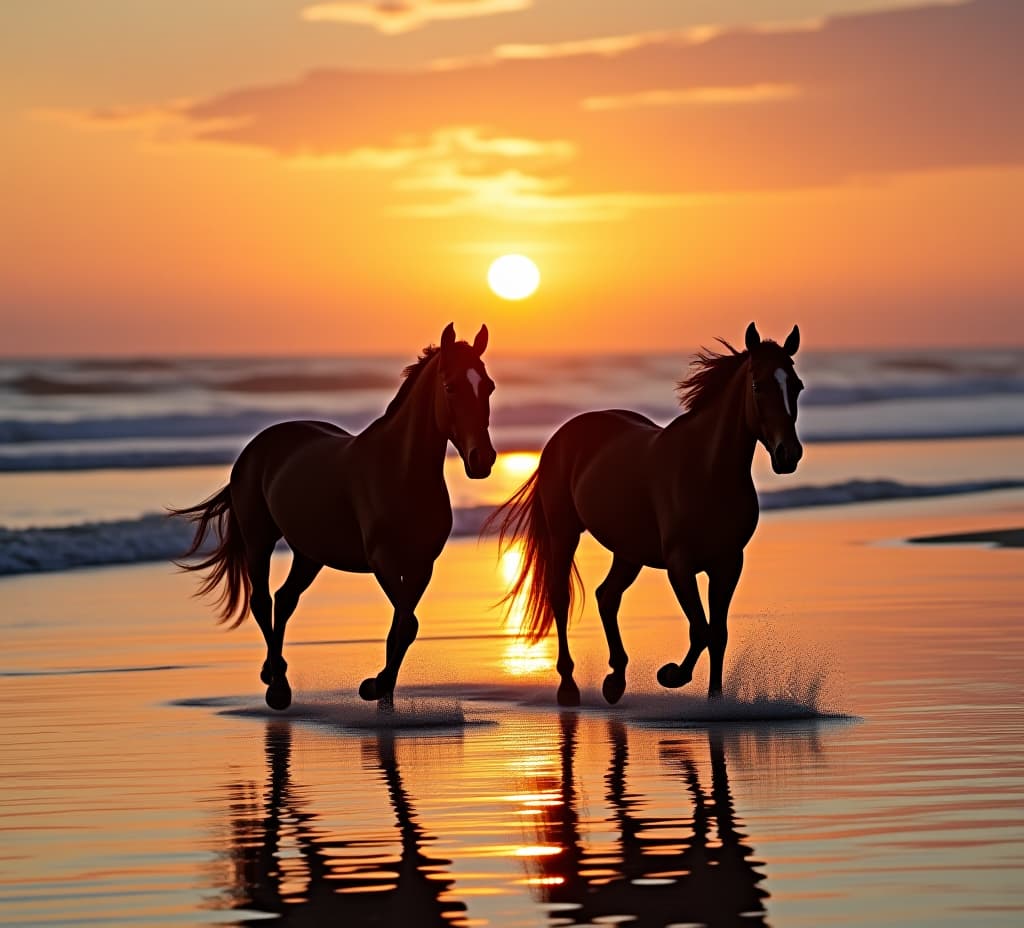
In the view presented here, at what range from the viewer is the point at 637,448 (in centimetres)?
1063

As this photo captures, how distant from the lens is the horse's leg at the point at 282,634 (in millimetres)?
10398

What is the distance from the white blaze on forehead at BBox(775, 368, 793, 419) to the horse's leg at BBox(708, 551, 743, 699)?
87 cm

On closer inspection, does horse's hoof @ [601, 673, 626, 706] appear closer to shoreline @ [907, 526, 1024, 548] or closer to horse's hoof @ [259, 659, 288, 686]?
horse's hoof @ [259, 659, 288, 686]

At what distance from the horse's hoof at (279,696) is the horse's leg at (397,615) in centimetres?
51

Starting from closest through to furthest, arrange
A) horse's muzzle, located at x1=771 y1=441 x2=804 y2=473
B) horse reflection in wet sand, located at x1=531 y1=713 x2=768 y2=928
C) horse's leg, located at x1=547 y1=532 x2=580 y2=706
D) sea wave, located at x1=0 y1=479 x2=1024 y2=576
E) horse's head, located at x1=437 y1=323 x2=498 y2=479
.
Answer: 1. horse reflection in wet sand, located at x1=531 y1=713 x2=768 y2=928
2. horse's muzzle, located at x1=771 y1=441 x2=804 y2=473
3. horse's head, located at x1=437 y1=323 x2=498 y2=479
4. horse's leg, located at x1=547 y1=532 x2=580 y2=706
5. sea wave, located at x1=0 y1=479 x2=1024 y2=576

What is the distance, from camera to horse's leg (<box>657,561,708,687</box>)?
31.9 ft

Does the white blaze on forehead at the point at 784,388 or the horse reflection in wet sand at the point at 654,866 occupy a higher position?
the white blaze on forehead at the point at 784,388

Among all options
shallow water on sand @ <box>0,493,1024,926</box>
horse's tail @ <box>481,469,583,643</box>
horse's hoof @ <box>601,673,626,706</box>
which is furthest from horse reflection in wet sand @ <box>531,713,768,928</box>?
horse's tail @ <box>481,469,583,643</box>

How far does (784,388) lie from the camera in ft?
31.0

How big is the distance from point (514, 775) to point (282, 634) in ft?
9.68

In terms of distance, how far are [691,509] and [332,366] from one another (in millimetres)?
71420

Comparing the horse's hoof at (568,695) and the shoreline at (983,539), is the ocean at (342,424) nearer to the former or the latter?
the shoreline at (983,539)

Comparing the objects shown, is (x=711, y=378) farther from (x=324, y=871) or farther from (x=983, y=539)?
(x=983, y=539)

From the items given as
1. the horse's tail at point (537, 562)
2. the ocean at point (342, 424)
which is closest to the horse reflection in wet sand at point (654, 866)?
the horse's tail at point (537, 562)
